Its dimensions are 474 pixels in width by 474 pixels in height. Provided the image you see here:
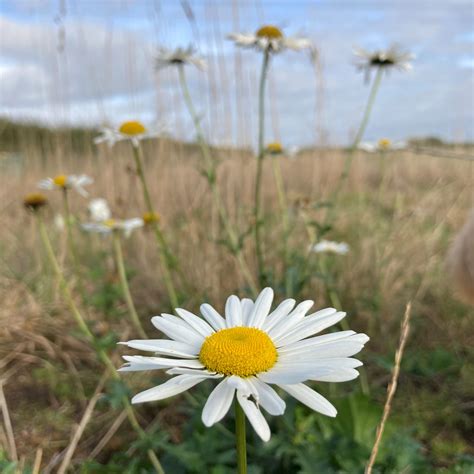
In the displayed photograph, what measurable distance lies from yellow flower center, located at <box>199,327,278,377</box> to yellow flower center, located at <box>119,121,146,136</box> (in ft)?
3.62

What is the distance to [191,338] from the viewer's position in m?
0.65

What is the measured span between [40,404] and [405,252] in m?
1.86

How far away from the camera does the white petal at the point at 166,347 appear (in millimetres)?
592

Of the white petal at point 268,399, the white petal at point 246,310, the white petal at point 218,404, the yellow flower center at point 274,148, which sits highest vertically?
the yellow flower center at point 274,148

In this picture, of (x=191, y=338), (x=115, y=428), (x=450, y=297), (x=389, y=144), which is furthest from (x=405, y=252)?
(x=191, y=338)

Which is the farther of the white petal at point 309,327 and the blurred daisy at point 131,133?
the blurred daisy at point 131,133

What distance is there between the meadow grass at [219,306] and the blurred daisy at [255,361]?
625 mm

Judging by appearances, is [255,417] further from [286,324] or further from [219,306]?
[219,306]

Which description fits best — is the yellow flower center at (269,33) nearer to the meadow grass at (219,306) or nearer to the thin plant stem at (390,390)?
the meadow grass at (219,306)

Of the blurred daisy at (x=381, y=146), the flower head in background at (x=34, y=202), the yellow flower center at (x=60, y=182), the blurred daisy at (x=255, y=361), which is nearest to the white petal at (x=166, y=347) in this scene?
the blurred daisy at (x=255, y=361)

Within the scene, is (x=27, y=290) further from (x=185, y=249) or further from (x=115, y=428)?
(x=115, y=428)

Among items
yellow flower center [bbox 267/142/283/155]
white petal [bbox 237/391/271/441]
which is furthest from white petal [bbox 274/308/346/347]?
yellow flower center [bbox 267/142/283/155]

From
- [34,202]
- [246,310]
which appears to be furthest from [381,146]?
[246,310]

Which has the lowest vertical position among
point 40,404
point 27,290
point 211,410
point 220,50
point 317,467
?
point 40,404
